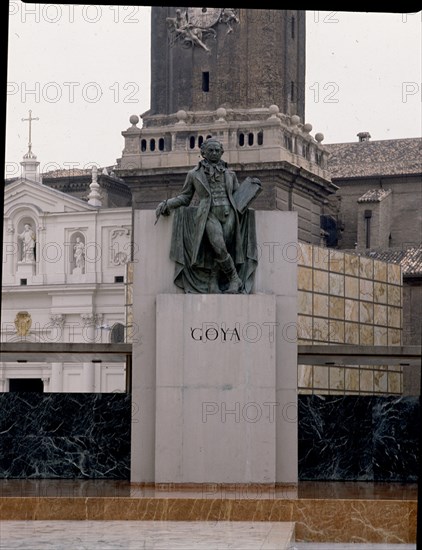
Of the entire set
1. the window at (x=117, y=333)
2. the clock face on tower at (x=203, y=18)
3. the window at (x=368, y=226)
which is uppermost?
the clock face on tower at (x=203, y=18)

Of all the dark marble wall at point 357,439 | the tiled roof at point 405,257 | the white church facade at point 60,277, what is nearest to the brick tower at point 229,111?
the tiled roof at point 405,257

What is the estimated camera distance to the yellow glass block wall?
5744 cm

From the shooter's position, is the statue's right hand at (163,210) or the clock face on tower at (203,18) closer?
the statue's right hand at (163,210)

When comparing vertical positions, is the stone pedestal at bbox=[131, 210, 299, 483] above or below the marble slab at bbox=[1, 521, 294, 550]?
above

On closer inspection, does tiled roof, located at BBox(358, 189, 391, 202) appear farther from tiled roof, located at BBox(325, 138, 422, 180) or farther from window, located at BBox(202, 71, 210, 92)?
window, located at BBox(202, 71, 210, 92)

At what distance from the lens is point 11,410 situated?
18062 millimetres

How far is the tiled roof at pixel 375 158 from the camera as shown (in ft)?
269

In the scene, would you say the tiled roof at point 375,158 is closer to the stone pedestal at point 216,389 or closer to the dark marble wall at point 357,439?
the dark marble wall at point 357,439

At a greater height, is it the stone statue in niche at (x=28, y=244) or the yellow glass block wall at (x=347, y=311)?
the stone statue in niche at (x=28, y=244)

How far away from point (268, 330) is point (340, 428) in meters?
2.55

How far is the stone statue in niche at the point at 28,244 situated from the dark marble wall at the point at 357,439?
59329 millimetres

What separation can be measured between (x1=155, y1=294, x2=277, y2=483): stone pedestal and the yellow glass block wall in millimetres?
39068

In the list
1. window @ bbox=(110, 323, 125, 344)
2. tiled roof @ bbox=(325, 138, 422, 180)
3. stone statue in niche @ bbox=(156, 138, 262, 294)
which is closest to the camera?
stone statue in niche @ bbox=(156, 138, 262, 294)

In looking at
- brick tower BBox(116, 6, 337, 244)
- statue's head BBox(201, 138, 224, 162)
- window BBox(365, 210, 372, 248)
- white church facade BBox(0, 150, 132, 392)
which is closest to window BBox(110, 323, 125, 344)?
white church facade BBox(0, 150, 132, 392)
